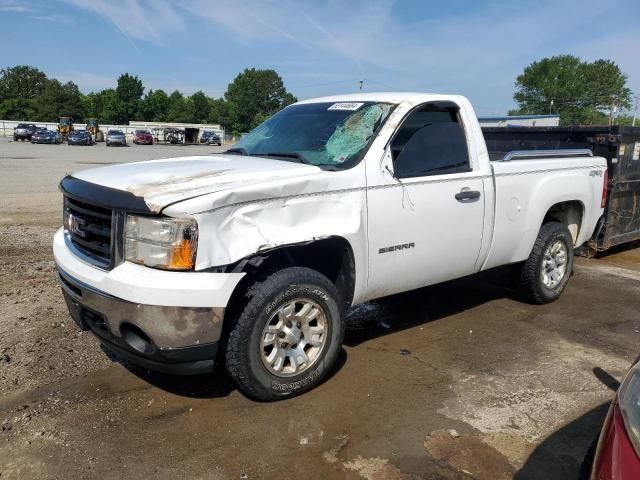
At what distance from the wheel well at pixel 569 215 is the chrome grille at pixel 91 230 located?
433cm

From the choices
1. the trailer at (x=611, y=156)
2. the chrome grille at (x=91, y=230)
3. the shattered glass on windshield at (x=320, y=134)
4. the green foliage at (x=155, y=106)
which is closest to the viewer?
the chrome grille at (x=91, y=230)

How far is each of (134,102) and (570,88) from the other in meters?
84.3

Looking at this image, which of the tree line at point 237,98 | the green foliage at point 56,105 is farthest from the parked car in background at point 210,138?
the green foliage at point 56,105

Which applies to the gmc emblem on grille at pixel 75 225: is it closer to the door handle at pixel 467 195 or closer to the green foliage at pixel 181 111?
the door handle at pixel 467 195

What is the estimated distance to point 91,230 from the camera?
334 centimetres

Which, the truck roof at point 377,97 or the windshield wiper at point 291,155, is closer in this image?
the windshield wiper at point 291,155

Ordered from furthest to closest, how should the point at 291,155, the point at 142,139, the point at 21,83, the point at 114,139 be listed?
the point at 21,83 < the point at 142,139 < the point at 114,139 < the point at 291,155

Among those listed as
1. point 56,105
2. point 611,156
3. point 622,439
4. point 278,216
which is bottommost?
point 622,439

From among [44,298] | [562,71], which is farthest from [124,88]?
[44,298]

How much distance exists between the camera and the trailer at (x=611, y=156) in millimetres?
7074

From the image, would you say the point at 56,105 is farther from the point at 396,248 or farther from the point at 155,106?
the point at 396,248

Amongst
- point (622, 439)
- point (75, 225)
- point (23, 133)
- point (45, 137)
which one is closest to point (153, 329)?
point (75, 225)

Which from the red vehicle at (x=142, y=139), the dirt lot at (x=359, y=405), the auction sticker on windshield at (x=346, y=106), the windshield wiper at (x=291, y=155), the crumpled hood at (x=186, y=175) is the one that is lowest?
the dirt lot at (x=359, y=405)

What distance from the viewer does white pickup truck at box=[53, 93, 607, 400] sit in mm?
3004
